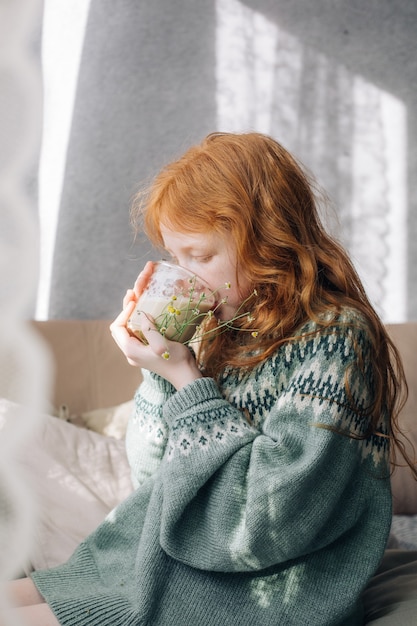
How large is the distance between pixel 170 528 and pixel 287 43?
200cm

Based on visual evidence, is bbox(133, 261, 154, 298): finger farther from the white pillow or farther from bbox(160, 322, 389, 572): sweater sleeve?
the white pillow

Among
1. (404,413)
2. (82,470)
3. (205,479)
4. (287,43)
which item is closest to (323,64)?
(287,43)

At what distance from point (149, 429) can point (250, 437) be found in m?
0.23

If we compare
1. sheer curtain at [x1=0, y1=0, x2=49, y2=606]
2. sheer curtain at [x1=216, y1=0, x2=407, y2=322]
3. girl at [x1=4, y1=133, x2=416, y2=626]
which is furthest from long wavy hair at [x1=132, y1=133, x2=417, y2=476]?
sheer curtain at [x1=216, y1=0, x2=407, y2=322]

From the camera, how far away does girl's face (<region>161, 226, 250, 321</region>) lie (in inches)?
38.0

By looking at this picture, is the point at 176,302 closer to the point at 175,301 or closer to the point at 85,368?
the point at 175,301

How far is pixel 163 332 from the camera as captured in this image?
94 cm

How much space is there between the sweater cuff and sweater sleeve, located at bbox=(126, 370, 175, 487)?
A: 0.39 ft

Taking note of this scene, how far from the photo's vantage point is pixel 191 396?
0.89 m

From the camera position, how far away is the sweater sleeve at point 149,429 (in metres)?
1.02

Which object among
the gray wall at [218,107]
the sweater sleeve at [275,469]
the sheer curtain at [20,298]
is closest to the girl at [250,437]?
the sweater sleeve at [275,469]

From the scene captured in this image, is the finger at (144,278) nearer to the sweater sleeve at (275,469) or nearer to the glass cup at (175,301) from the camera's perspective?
the glass cup at (175,301)

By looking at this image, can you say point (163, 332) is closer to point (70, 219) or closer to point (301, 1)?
point (70, 219)

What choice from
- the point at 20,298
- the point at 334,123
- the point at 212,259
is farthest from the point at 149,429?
the point at 334,123
